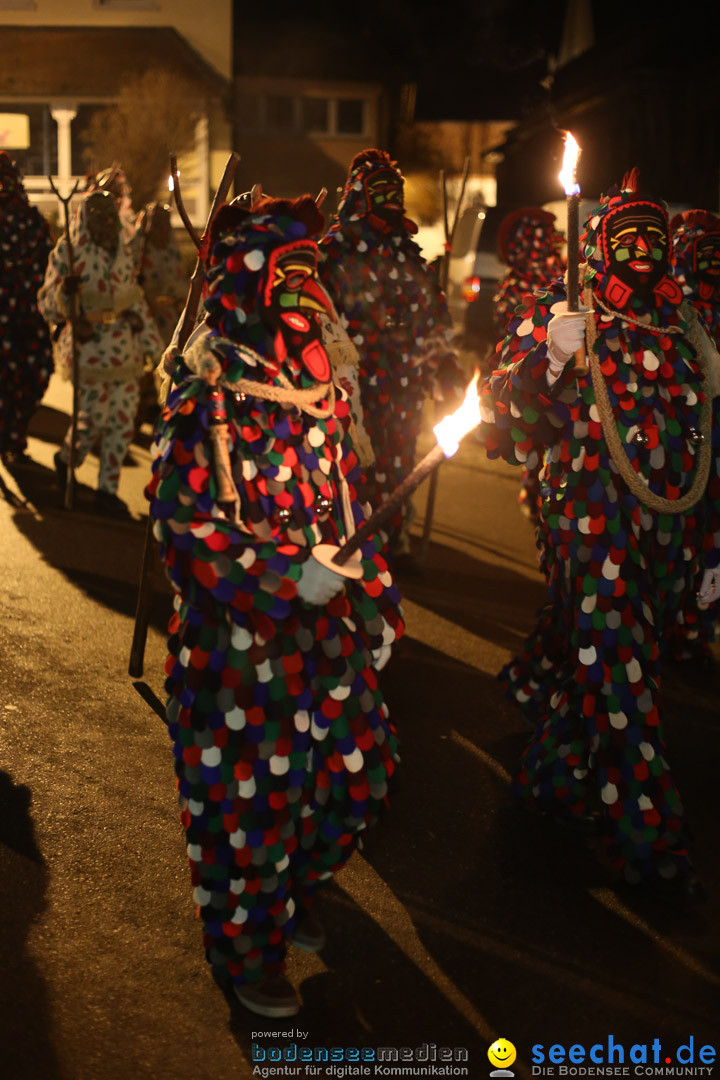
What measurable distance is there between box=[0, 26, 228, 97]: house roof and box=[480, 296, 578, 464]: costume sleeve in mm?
24125

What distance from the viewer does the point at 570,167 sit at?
3025 mm

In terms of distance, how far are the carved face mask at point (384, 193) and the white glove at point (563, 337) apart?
262cm

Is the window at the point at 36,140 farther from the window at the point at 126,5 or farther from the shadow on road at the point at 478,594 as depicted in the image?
the shadow on road at the point at 478,594

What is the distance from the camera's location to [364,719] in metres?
3.14

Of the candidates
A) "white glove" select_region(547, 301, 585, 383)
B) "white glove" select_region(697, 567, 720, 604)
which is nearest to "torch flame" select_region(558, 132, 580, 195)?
"white glove" select_region(547, 301, 585, 383)

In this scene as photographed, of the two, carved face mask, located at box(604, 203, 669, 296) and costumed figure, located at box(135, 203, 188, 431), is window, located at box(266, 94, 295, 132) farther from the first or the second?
carved face mask, located at box(604, 203, 669, 296)

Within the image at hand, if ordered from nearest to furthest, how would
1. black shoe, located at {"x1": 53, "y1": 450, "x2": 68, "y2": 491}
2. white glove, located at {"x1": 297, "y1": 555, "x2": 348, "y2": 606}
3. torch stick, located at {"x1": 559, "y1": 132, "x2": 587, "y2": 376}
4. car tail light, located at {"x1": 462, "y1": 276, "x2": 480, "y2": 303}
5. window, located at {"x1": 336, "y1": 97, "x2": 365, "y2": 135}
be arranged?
white glove, located at {"x1": 297, "y1": 555, "x2": 348, "y2": 606} < torch stick, located at {"x1": 559, "y1": 132, "x2": 587, "y2": 376} < black shoe, located at {"x1": 53, "y1": 450, "x2": 68, "y2": 491} < car tail light, located at {"x1": 462, "y1": 276, "x2": 480, "y2": 303} < window, located at {"x1": 336, "y1": 97, "x2": 365, "y2": 135}

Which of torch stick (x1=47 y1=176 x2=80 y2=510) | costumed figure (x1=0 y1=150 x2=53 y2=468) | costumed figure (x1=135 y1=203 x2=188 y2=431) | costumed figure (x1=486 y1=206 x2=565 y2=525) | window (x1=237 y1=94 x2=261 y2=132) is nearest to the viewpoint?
torch stick (x1=47 y1=176 x2=80 y2=510)

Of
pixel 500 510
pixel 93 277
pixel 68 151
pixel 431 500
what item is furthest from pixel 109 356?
pixel 68 151

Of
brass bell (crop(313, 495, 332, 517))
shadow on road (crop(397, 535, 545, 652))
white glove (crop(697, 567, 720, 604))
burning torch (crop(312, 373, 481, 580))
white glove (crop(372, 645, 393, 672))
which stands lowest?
shadow on road (crop(397, 535, 545, 652))

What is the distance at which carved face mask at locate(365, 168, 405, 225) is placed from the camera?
20.2 ft

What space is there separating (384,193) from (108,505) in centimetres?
340

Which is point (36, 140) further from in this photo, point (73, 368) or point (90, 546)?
point (90, 546)

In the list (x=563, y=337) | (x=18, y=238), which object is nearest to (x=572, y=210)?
(x=563, y=337)
